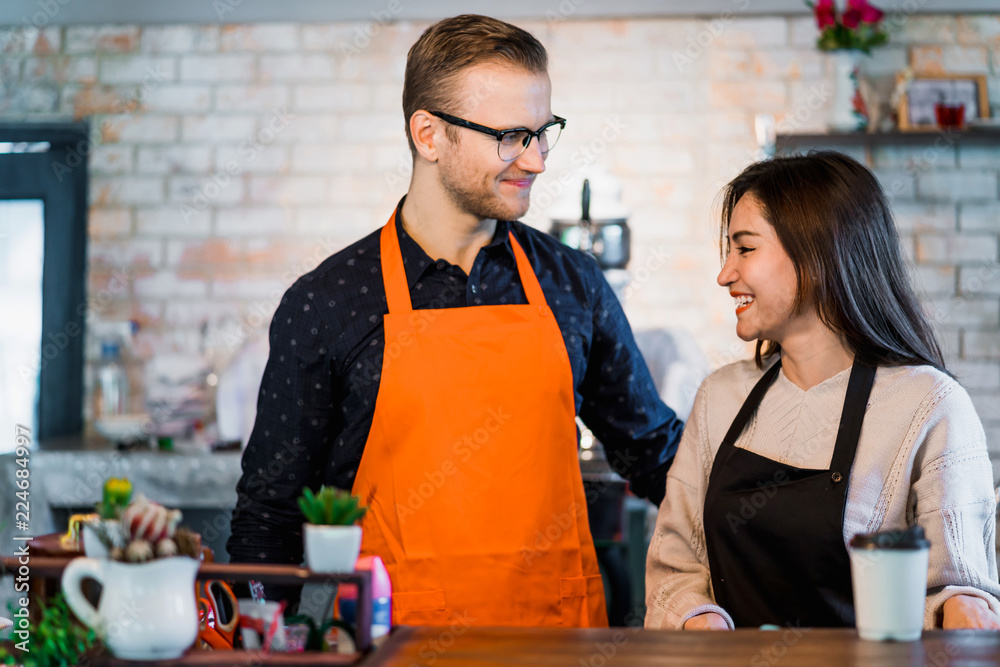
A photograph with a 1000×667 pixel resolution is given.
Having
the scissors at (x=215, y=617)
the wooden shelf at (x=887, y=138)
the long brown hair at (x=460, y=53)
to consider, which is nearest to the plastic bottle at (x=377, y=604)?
the scissors at (x=215, y=617)

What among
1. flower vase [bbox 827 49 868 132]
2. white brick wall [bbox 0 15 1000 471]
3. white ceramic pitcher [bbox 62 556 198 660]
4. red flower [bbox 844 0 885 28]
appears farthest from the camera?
white brick wall [bbox 0 15 1000 471]

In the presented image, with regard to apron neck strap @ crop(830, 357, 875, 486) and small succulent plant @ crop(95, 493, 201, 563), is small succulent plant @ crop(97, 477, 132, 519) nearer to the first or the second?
small succulent plant @ crop(95, 493, 201, 563)

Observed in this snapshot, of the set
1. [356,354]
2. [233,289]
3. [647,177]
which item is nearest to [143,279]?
[233,289]

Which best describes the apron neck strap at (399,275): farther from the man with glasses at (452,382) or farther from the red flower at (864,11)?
the red flower at (864,11)

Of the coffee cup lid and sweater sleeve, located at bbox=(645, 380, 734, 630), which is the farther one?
sweater sleeve, located at bbox=(645, 380, 734, 630)

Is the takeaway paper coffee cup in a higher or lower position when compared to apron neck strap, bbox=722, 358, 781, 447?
lower

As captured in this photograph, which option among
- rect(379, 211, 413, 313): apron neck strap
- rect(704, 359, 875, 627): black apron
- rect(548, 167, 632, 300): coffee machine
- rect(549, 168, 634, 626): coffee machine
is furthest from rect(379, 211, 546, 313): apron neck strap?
rect(548, 167, 632, 300): coffee machine

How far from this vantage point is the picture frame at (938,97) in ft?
13.3

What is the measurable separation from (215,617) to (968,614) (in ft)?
3.27

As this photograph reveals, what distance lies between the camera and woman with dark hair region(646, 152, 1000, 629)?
1.41 meters

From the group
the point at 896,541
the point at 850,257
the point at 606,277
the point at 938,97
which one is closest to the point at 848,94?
the point at 938,97

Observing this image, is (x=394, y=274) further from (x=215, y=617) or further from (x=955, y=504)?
(x=955, y=504)

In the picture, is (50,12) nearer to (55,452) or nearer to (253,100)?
(253,100)

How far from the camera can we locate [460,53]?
1695 mm
